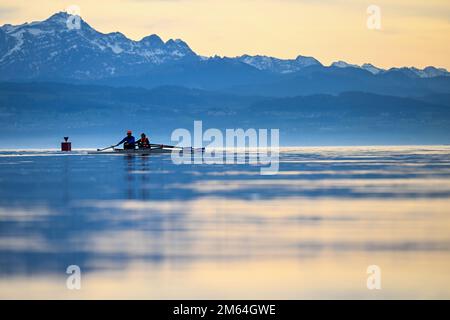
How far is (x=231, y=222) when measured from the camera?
27.7m

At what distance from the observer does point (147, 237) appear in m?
24.6

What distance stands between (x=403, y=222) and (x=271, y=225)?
3.16m

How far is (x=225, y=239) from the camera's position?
24.4 metres

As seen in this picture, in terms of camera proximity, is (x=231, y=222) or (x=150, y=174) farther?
(x=150, y=174)

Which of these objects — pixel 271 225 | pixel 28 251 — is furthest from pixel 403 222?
pixel 28 251

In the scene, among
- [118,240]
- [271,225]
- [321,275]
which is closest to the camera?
[321,275]

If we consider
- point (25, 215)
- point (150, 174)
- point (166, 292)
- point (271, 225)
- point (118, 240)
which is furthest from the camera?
point (150, 174)

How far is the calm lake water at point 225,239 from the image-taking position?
18844mm

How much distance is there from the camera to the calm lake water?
742 inches

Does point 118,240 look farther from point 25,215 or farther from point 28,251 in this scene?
point 25,215
